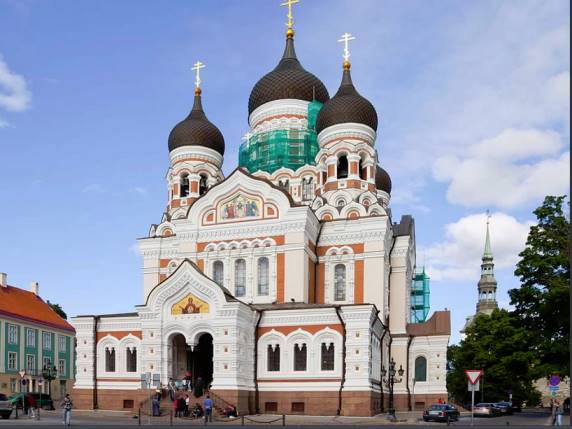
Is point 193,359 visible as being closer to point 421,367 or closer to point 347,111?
point 421,367

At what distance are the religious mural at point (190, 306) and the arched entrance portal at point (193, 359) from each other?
66.2 inches

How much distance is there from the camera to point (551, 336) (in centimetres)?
3403

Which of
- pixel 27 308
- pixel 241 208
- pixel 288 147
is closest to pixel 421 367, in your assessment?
pixel 241 208

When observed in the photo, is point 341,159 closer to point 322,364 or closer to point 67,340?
point 322,364

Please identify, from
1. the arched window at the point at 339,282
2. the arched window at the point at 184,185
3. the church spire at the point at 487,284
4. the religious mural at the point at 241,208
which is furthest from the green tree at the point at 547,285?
the church spire at the point at 487,284

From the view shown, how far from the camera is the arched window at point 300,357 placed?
32844mm

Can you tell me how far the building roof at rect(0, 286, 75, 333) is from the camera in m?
50.5

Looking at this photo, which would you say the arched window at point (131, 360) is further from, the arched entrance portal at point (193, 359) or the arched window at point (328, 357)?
the arched window at point (328, 357)

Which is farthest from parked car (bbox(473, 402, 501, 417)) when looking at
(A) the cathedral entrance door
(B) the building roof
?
(B) the building roof

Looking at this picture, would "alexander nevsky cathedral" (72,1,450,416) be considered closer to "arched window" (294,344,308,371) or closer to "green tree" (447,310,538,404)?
"arched window" (294,344,308,371)

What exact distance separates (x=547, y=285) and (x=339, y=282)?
36.3 ft

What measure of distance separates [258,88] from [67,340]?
1093 inches

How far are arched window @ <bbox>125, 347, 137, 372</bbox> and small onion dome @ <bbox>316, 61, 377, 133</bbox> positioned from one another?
58.9 ft

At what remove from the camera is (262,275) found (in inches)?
1497
